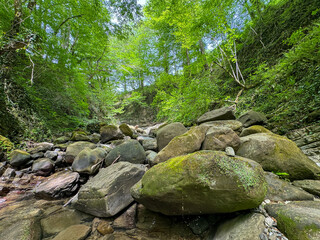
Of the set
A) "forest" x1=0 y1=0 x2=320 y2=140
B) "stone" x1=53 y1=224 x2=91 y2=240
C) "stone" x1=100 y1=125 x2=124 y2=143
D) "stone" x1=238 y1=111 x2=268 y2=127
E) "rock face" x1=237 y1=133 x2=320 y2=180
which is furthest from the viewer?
"stone" x1=100 y1=125 x2=124 y2=143

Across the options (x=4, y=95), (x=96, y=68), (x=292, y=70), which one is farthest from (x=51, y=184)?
(x=96, y=68)

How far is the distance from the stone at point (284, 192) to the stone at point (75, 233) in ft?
9.77

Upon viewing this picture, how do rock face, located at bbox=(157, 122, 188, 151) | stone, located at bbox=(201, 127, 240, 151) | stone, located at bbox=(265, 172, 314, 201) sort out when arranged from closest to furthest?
stone, located at bbox=(265, 172, 314, 201), stone, located at bbox=(201, 127, 240, 151), rock face, located at bbox=(157, 122, 188, 151)

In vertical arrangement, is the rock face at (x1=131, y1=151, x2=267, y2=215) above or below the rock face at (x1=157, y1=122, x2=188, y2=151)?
below

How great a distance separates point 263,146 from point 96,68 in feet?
37.6

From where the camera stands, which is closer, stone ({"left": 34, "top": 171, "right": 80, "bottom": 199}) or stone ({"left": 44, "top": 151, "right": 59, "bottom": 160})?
stone ({"left": 34, "top": 171, "right": 80, "bottom": 199})

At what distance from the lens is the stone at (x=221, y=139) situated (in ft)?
10.1

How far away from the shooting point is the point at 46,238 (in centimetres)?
216

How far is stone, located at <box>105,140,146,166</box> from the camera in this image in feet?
14.6

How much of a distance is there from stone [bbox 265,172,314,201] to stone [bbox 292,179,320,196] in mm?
152

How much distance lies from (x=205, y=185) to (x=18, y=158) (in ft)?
20.9

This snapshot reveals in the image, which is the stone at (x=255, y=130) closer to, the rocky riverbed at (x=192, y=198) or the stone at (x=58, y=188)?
the rocky riverbed at (x=192, y=198)

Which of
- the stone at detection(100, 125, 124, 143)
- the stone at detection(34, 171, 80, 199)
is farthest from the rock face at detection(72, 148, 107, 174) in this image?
the stone at detection(100, 125, 124, 143)

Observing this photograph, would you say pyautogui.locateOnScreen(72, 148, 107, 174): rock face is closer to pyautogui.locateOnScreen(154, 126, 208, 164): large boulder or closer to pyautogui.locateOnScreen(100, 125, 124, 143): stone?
pyautogui.locateOnScreen(154, 126, 208, 164): large boulder
